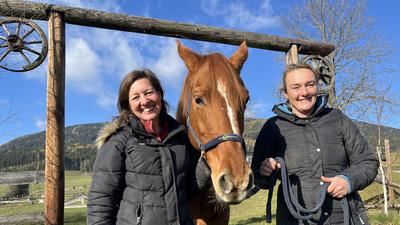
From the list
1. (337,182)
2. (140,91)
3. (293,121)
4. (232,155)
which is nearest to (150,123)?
(140,91)

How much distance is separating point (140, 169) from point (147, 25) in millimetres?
2143

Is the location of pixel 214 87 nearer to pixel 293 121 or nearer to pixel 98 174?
pixel 293 121

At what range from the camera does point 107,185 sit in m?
2.30

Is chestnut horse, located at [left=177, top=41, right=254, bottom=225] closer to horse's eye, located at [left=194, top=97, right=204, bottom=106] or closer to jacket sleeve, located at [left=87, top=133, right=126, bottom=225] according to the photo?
horse's eye, located at [left=194, top=97, right=204, bottom=106]

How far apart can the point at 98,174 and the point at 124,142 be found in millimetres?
266

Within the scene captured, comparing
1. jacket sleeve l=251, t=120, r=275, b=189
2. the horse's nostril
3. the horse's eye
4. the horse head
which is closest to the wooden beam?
the horse head

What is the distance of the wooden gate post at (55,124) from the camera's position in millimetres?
3416

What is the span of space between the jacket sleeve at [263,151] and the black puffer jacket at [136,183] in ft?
2.12

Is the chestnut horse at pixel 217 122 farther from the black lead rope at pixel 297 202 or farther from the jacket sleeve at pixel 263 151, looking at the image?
the black lead rope at pixel 297 202

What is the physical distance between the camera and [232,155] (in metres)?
2.32

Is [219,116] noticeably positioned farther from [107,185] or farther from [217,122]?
[107,185]

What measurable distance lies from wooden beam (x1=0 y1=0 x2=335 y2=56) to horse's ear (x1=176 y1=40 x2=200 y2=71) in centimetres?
105

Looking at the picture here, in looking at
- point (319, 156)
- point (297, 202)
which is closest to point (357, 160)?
point (319, 156)

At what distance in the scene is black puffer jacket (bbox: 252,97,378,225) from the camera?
8.25ft
